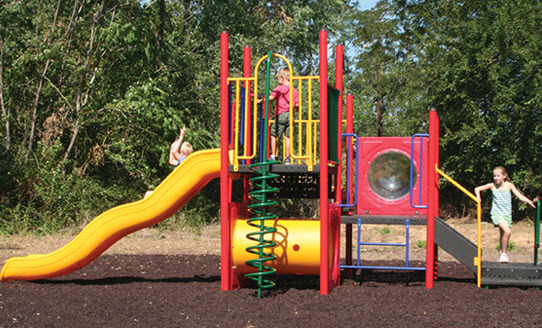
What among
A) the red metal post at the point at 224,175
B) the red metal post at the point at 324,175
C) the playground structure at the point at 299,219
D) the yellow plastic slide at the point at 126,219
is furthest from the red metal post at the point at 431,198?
the yellow plastic slide at the point at 126,219

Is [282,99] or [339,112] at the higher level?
[282,99]

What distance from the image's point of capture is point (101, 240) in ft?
26.4

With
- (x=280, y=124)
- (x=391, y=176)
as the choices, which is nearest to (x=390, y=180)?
(x=391, y=176)

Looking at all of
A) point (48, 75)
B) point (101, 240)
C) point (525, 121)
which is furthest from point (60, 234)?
point (525, 121)

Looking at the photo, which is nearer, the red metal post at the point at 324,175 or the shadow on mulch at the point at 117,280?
the red metal post at the point at 324,175

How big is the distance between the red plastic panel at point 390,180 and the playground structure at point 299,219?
13 millimetres

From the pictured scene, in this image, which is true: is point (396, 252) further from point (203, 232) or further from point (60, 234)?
point (60, 234)

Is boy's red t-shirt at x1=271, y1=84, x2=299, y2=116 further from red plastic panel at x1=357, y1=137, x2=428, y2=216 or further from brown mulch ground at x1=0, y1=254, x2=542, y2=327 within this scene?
brown mulch ground at x1=0, y1=254, x2=542, y2=327

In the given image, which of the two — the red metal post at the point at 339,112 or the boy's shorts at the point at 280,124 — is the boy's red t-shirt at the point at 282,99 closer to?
the boy's shorts at the point at 280,124

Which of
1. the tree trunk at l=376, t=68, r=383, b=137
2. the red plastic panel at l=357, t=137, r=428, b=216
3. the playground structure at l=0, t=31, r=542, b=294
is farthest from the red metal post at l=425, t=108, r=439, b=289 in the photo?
the tree trunk at l=376, t=68, r=383, b=137

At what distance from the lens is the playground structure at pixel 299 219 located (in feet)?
23.6

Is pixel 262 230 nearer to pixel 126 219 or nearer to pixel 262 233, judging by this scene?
pixel 262 233

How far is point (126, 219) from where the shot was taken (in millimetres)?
7996

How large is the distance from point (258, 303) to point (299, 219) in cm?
138
